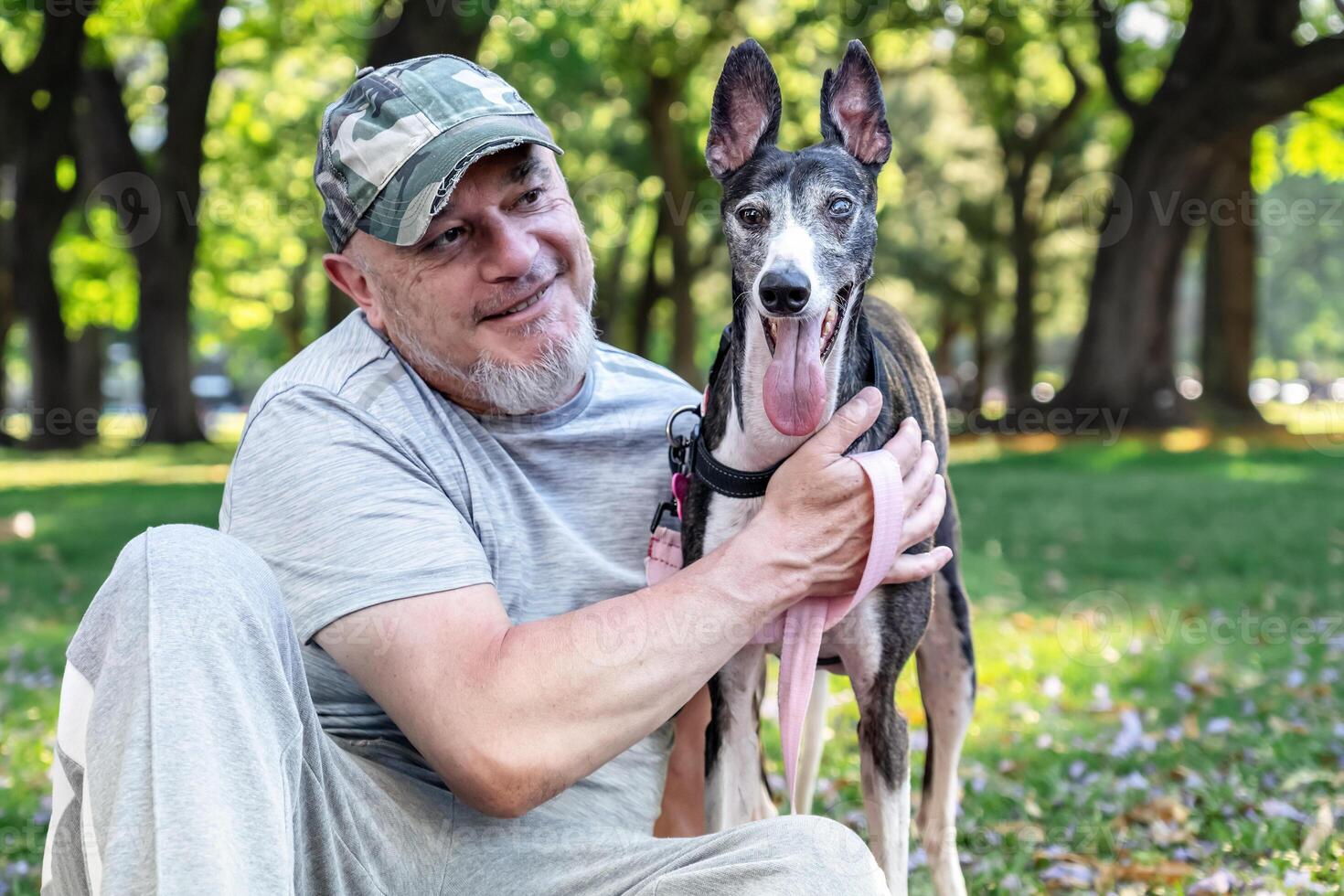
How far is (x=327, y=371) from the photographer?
2783 mm

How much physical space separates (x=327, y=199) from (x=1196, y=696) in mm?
4479

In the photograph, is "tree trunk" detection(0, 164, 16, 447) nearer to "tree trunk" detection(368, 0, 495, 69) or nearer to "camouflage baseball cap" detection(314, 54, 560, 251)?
"tree trunk" detection(368, 0, 495, 69)

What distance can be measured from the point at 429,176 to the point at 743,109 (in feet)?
2.36

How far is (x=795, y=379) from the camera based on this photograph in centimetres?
273

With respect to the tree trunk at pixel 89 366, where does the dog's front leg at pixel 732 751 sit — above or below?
above

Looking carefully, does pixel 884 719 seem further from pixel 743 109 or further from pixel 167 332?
pixel 167 332

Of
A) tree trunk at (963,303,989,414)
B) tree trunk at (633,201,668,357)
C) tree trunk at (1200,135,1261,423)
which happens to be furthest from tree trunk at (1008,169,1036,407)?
tree trunk at (633,201,668,357)

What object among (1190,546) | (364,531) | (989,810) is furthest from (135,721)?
(1190,546)

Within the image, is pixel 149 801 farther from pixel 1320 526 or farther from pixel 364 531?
pixel 1320 526

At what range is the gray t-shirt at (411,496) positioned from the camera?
2.47 meters

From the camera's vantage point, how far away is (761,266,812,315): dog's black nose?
8.40 feet

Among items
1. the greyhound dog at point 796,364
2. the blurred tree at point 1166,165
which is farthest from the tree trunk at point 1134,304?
the greyhound dog at point 796,364

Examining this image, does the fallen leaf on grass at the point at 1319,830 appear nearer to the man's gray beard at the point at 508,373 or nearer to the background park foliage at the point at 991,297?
the background park foliage at the point at 991,297

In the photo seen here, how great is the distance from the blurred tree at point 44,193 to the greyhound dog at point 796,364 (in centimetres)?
1443
